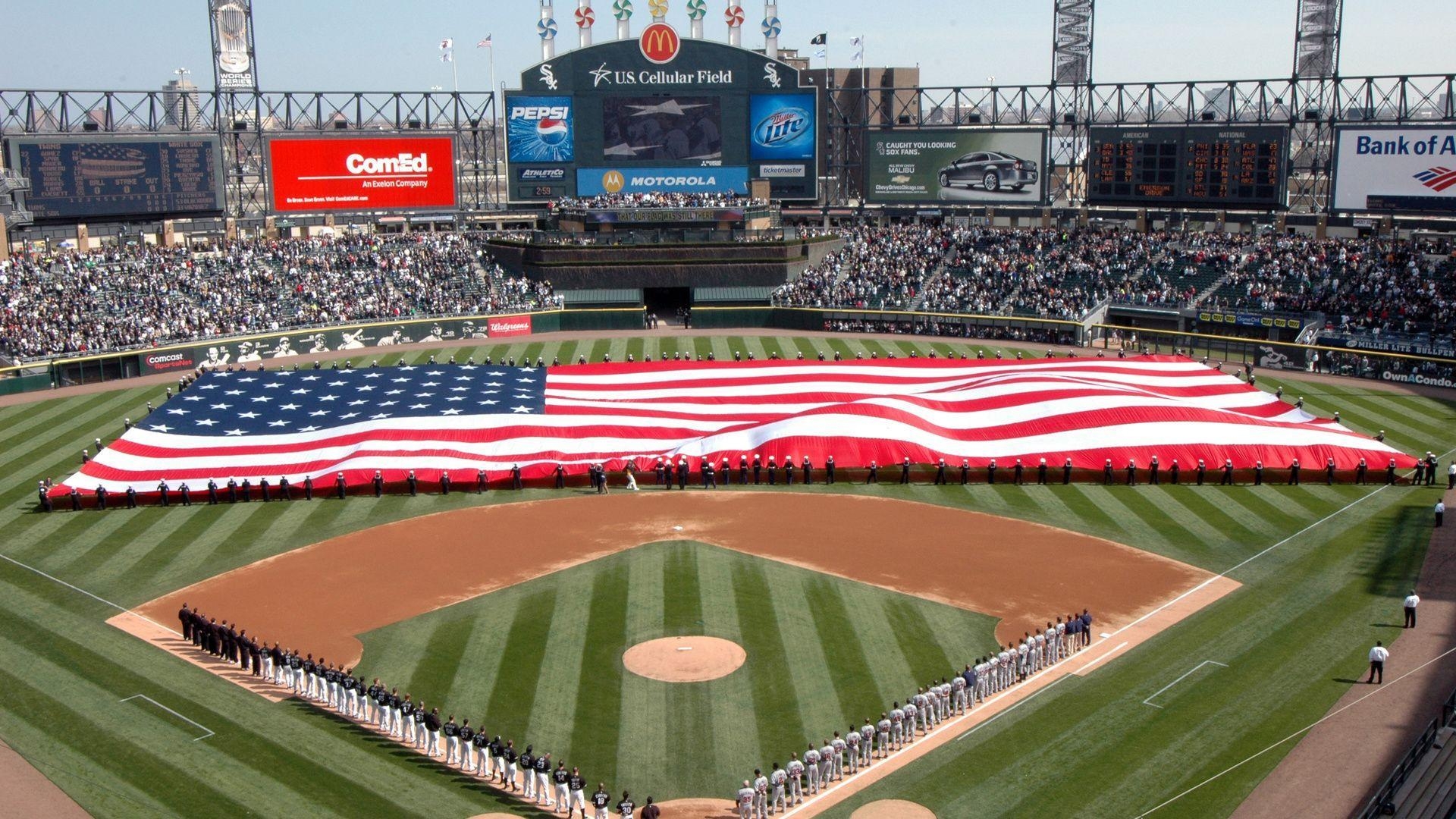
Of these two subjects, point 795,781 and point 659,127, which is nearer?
point 795,781

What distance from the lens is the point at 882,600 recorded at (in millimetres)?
30078

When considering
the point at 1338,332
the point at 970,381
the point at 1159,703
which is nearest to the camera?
the point at 1159,703

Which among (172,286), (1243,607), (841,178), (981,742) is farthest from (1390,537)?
(841,178)

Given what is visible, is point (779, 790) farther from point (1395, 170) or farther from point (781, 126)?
point (781, 126)

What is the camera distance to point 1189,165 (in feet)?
235

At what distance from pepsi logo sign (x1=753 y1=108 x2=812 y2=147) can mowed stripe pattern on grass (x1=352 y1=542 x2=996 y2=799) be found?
177ft

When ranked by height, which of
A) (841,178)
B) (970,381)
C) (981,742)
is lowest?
(981,742)

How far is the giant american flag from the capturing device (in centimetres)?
4003

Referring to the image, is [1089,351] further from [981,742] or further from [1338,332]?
[981,742]

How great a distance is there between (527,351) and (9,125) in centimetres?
3244

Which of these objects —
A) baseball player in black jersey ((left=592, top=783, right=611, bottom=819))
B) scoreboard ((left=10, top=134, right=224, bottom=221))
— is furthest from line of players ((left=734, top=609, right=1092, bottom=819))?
scoreboard ((left=10, top=134, right=224, bottom=221))

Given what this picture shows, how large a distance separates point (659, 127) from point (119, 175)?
32.1 metres

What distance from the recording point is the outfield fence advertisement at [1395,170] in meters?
61.9

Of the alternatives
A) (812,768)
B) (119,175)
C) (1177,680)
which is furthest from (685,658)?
(119,175)
